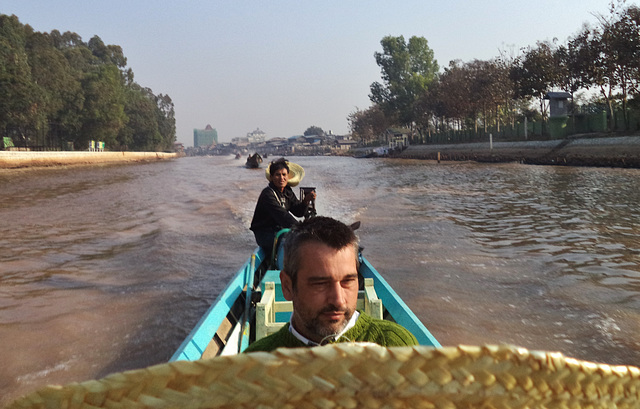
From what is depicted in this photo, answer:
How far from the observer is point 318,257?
1928 mm

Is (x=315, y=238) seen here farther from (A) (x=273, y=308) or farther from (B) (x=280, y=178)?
(B) (x=280, y=178)

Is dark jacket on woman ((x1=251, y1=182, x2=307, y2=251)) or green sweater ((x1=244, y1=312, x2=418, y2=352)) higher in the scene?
dark jacket on woman ((x1=251, y1=182, x2=307, y2=251))

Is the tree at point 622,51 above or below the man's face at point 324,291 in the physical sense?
above

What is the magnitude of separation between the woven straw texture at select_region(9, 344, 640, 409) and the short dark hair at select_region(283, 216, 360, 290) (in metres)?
1.17

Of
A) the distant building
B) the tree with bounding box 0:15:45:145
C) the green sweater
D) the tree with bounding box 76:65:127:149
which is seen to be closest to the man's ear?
the green sweater

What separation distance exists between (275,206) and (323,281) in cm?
427

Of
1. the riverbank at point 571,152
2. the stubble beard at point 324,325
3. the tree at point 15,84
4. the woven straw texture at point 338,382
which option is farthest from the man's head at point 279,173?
the tree at point 15,84

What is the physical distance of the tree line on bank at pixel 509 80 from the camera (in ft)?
108

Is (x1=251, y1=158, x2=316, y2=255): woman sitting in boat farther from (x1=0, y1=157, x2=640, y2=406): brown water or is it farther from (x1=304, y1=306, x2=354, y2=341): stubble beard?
(x1=304, y1=306, x2=354, y2=341): stubble beard

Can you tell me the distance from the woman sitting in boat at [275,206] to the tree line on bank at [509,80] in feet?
103

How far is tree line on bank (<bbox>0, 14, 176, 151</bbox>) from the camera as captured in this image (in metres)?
37.8

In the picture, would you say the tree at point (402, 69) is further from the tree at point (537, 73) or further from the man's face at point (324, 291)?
the man's face at point (324, 291)

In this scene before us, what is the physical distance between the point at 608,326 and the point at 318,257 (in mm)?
5087

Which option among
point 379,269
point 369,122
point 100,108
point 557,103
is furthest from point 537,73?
point 369,122
